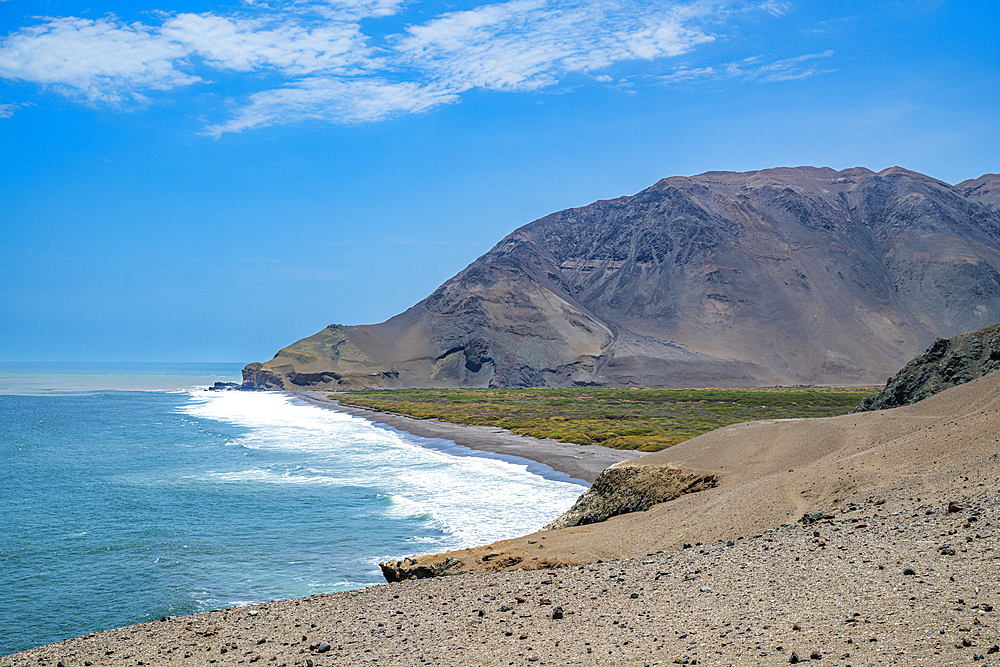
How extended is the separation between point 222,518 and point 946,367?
2946cm

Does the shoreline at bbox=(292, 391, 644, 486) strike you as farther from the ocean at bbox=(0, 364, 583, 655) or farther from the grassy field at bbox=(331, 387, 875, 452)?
the grassy field at bbox=(331, 387, 875, 452)

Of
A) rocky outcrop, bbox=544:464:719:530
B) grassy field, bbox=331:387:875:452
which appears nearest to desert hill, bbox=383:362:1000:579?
rocky outcrop, bbox=544:464:719:530

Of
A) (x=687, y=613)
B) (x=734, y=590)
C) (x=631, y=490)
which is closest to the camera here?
(x=687, y=613)

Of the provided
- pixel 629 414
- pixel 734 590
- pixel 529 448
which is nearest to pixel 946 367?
pixel 734 590

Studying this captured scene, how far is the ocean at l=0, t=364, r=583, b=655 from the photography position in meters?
18.2

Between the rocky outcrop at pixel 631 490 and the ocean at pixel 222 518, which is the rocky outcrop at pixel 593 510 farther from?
the ocean at pixel 222 518

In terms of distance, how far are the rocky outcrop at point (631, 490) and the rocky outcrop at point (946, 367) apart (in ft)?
37.3

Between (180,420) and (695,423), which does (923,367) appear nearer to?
(695,423)

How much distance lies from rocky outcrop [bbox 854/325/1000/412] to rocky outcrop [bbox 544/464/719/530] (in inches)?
448

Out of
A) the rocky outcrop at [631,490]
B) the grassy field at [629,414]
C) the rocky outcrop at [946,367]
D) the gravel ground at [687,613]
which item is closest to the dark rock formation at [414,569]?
the gravel ground at [687,613]

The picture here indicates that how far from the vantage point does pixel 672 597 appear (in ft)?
34.4

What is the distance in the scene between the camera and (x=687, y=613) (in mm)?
9539

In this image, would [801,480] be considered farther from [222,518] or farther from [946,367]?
[222,518]

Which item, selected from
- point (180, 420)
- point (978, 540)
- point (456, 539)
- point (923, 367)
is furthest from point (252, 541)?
point (180, 420)
